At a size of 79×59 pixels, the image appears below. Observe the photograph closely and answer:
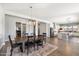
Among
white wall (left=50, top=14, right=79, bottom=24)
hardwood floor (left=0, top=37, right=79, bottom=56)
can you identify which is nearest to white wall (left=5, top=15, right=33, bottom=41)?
Result: hardwood floor (left=0, top=37, right=79, bottom=56)

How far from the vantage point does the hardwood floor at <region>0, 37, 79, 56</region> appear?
260 cm

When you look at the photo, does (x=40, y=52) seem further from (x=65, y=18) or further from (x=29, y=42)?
(x=65, y=18)

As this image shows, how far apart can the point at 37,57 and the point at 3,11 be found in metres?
1.44

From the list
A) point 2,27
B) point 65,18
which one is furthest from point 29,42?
point 65,18

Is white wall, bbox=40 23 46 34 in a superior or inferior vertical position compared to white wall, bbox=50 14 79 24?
inferior

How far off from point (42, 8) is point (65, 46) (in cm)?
113

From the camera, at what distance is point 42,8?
8.62 feet

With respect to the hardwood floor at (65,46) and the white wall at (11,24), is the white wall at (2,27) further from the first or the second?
the hardwood floor at (65,46)

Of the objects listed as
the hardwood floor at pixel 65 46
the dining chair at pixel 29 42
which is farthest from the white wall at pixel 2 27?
the dining chair at pixel 29 42

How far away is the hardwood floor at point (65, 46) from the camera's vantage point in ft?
8.52

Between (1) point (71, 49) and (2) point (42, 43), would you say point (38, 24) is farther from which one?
(1) point (71, 49)

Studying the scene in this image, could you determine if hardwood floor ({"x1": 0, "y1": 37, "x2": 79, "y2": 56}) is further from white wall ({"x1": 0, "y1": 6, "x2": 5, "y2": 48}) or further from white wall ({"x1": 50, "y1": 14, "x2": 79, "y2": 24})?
white wall ({"x1": 50, "y1": 14, "x2": 79, "y2": 24})

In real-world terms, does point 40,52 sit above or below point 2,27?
below

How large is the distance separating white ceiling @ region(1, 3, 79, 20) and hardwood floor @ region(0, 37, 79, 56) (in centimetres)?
71
